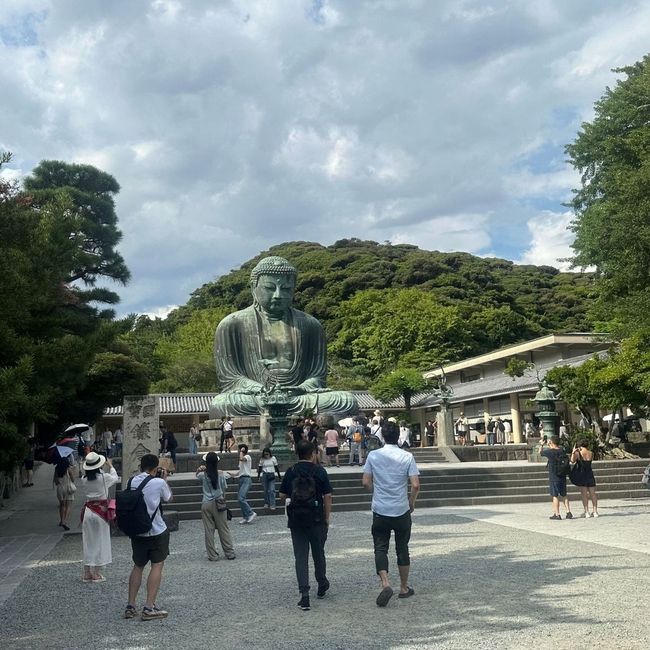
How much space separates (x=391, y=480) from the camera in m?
6.04

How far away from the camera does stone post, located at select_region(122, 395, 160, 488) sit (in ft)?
42.0

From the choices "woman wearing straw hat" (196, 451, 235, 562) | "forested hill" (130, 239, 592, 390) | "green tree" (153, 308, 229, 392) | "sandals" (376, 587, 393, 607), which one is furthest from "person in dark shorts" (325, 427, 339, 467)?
"green tree" (153, 308, 229, 392)

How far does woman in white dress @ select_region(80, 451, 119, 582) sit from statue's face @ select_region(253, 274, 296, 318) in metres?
15.9

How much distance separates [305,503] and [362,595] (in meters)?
0.99

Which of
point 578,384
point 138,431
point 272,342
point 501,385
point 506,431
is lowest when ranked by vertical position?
point 506,431

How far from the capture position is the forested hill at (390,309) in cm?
4344

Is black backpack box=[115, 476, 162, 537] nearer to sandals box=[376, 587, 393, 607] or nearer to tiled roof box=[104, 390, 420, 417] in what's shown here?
sandals box=[376, 587, 393, 607]

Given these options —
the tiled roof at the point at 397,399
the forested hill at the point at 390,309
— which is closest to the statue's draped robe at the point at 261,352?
the tiled roof at the point at 397,399

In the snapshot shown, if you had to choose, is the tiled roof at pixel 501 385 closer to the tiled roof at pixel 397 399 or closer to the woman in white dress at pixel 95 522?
the tiled roof at pixel 397 399

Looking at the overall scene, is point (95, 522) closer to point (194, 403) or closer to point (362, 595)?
point (362, 595)

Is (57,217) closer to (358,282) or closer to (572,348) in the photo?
(572,348)

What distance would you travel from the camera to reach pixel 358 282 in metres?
56.9

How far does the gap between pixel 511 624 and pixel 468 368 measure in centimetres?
3671

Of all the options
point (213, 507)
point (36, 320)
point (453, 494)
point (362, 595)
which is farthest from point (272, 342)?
point (362, 595)
